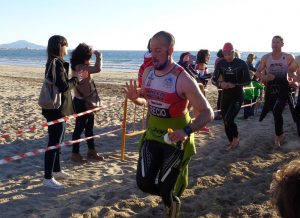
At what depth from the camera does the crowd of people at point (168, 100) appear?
405 centimetres

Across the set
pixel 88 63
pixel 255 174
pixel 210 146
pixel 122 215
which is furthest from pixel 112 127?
pixel 122 215

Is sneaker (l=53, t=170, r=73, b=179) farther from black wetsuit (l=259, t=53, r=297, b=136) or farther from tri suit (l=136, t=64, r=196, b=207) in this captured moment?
black wetsuit (l=259, t=53, r=297, b=136)

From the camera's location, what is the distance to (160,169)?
4.18 metres

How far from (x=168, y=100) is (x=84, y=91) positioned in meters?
2.85

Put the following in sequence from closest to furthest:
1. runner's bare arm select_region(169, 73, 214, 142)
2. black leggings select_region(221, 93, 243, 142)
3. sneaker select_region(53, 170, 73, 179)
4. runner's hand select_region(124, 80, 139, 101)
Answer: runner's bare arm select_region(169, 73, 214, 142)
runner's hand select_region(124, 80, 139, 101)
sneaker select_region(53, 170, 73, 179)
black leggings select_region(221, 93, 243, 142)

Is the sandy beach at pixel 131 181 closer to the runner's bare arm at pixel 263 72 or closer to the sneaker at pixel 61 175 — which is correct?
the sneaker at pixel 61 175

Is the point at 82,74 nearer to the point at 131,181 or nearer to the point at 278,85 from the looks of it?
the point at 131,181

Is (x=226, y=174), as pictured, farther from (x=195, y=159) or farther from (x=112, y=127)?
(x=112, y=127)

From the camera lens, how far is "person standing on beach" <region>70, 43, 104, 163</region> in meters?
6.35

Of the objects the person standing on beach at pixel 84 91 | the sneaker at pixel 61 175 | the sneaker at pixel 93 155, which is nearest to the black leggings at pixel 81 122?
the person standing on beach at pixel 84 91

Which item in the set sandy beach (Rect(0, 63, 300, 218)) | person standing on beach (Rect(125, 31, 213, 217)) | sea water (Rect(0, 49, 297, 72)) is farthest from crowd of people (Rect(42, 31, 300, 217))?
sea water (Rect(0, 49, 297, 72))

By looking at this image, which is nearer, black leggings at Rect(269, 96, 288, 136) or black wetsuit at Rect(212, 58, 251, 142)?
black wetsuit at Rect(212, 58, 251, 142)

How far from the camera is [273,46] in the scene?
7.65 m

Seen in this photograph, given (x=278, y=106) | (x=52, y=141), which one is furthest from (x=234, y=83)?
(x=52, y=141)
